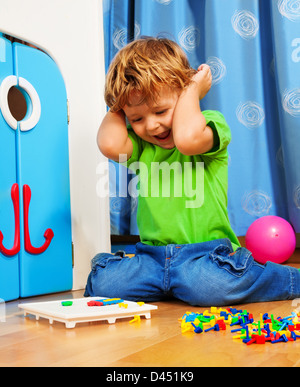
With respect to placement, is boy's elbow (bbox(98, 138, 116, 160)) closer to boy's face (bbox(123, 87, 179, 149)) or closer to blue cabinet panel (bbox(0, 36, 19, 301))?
boy's face (bbox(123, 87, 179, 149))

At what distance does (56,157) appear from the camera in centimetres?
133

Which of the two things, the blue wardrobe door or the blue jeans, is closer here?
the blue jeans

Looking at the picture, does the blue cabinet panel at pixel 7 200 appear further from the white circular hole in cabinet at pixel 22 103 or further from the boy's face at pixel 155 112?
the boy's face at pixel 155 112

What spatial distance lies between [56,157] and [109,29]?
0.92 metres

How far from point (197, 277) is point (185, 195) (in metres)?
0.21

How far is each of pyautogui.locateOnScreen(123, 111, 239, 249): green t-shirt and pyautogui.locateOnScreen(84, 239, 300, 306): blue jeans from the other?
45 millimetres

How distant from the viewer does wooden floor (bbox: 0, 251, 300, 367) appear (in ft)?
2.10

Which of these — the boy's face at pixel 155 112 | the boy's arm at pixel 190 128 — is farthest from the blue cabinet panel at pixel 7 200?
the boy's arm at pixel 190 128

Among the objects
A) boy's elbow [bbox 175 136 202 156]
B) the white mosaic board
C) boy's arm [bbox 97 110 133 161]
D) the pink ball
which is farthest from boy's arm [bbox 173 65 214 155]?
the pink ball

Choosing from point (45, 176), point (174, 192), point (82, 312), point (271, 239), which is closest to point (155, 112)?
point (174, 192)

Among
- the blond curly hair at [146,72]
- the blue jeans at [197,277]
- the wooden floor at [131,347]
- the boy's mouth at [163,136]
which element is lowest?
the wooden floor at [131,347]

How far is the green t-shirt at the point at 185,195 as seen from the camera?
3.84 feet

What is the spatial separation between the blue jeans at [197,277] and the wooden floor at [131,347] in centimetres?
10
